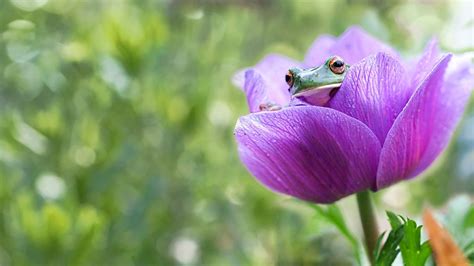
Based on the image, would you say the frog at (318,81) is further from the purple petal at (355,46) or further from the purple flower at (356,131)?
the purple petal at (355,46)

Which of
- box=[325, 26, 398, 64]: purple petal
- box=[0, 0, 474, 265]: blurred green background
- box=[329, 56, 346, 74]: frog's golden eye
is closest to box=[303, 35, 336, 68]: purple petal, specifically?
box=[325, 26, 398, 64]: purple petal

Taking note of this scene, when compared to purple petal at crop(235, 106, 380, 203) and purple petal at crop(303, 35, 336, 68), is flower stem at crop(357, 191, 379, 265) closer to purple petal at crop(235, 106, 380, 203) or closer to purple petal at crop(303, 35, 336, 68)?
purple petal at crop(235, 106, 380, 203)

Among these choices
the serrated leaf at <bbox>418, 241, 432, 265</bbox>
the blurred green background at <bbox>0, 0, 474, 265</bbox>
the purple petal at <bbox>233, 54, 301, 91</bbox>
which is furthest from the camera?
the blurred green background at <bbox>0, 0, 474, 265</bbox>

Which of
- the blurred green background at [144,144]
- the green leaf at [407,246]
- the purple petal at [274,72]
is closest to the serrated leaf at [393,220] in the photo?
the green leaf at [407,246]

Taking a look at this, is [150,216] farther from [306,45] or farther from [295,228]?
[306,45]

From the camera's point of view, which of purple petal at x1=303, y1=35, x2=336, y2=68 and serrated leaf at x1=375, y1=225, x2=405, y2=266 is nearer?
serrated leaf at x1=375, y1=225, x2=405, y2=266

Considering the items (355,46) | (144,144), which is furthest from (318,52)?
(144,144)
